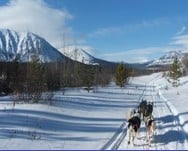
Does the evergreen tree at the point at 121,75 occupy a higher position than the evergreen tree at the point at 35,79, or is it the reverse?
the evergreen tree at the point at 121,75

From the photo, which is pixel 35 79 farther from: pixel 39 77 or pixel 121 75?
pixel 121 75

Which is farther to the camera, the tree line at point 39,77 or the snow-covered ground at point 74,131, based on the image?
the tree line at point 39,77

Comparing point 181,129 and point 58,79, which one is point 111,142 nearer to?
point 181,129

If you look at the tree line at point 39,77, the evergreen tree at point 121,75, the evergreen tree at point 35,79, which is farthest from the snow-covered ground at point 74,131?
the evergreen tree at point 121,75

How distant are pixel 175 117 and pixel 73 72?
3097cm

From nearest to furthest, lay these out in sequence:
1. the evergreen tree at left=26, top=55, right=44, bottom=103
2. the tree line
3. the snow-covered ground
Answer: the snow-covered ground < the evergreen tree at left=26, top=55, right=44, bottom=103 < the tree line

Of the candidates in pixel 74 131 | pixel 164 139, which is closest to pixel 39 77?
pixel 74 131

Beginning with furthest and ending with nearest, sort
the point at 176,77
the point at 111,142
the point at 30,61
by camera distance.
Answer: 1. the point at 176,77
2. the point at 30,61
3. the point at 111,142

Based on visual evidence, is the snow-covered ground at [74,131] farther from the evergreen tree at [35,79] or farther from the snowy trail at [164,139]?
the evergreen tree at [35,79]

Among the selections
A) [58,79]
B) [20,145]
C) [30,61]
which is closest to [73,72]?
Result: [58,79]

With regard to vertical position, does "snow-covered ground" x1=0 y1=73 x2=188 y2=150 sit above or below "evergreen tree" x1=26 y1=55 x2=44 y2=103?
below

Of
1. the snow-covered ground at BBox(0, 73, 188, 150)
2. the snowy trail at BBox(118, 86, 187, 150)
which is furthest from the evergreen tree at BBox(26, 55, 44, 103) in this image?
the snowy trail at BBox(118, 86, 187, 150)

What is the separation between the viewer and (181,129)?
1513 cm

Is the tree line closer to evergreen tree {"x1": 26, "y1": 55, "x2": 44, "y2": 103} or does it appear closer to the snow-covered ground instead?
evergreen tree {"x1": 26, "y1": 55, "x2": 44, "y2": 103}
